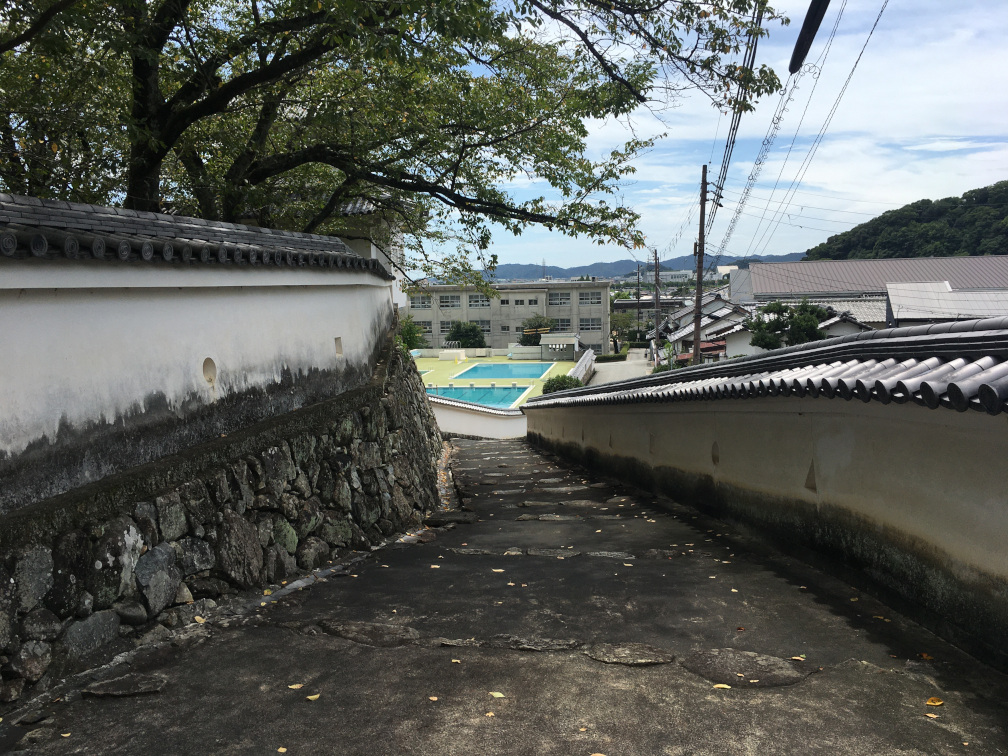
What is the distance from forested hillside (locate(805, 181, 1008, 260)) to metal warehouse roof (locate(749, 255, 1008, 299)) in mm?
8592

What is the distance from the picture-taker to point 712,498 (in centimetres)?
1046

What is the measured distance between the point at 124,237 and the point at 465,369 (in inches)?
2173

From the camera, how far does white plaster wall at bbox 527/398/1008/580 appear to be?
16.4 ft

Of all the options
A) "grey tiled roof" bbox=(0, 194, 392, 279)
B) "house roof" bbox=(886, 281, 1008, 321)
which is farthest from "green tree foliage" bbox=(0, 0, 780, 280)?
"house roof" bbox=(886, 281, 1008, 321)

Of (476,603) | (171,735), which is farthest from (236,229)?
(171,735)

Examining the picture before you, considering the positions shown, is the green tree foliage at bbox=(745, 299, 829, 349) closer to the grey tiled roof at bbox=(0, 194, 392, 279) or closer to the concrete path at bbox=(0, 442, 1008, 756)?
the concrete path at bbox=(0, 442, 1008, 756)

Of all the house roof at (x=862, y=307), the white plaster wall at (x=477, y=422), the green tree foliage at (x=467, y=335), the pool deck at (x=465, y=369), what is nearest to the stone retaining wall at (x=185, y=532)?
the white plaster wall at (x=477, y=422)

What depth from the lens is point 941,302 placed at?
105ft

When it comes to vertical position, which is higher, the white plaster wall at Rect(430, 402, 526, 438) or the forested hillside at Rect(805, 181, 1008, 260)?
the forested hillside at Rect(805, 181, 1008, 260)

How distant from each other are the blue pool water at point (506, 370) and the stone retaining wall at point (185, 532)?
156 feet

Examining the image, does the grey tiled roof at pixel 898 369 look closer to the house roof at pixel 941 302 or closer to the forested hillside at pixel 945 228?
the house roof at pixel 941 302

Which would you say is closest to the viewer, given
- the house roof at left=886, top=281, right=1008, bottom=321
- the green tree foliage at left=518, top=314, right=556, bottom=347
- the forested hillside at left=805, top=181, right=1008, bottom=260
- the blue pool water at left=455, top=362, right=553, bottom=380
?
the house roof at left=886, top=281, right=1008, bottom=321

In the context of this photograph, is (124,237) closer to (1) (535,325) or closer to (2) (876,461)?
(2) (876,461)

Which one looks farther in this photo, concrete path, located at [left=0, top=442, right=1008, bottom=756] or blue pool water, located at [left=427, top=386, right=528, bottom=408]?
blue pool water, located at [left=427, top=386, right=528, bottom=408]
